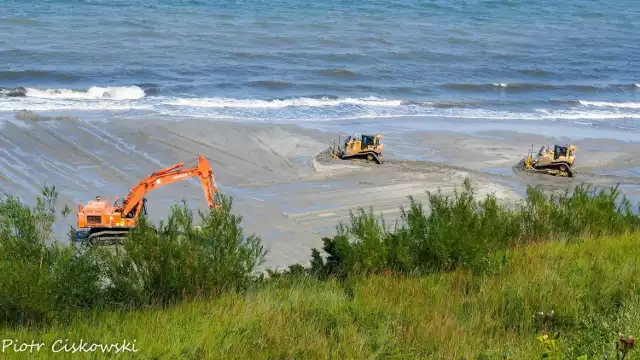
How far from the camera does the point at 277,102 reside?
36781 mm

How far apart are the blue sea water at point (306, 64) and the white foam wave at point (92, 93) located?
0.06 metres

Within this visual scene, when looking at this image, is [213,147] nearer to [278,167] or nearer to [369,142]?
[278,167]

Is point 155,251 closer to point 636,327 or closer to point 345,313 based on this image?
point 345,313

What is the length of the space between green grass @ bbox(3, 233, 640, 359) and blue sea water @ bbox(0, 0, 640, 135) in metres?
22.9

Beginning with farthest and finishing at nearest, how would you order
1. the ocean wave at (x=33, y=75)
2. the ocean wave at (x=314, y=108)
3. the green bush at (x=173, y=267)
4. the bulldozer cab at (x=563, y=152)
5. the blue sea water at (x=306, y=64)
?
1. the ocean wave at (x=33, y=75)
2. the blue sea water at (x=306, y=64)
3. the ocean wave at (x=314, y=108)
4. the bulldozer cab at (x=563, y=152)
5. the green bush at (x=173, y=267)

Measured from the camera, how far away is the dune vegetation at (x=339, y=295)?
845 centimetres

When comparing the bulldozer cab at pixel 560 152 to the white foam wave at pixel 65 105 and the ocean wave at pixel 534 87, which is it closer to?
the white foam wave at pixel 65 105

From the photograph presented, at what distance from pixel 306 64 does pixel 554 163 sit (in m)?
21.7

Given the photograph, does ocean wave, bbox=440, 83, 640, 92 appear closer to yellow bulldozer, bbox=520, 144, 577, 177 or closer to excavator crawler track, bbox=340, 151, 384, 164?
yellow bulldozer, bbox=520, 144, 577, 177

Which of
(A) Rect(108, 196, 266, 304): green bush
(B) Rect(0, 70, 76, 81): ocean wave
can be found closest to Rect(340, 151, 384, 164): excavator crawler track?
(A) Rect(108, 196, 266, 304): green bush

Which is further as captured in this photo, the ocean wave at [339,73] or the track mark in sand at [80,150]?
the ocean wave at [339,73]

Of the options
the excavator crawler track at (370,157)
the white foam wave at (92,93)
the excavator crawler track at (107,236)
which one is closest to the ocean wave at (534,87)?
the white foam wave at (92,93)

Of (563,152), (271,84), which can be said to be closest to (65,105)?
(271,84)

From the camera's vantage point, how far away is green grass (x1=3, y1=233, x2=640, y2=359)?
8320 mm
